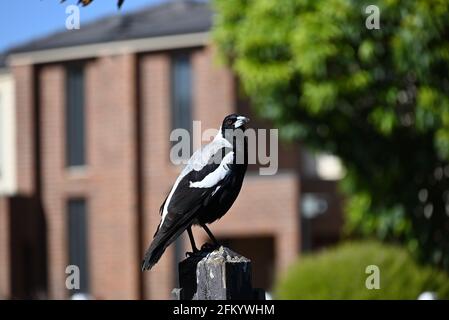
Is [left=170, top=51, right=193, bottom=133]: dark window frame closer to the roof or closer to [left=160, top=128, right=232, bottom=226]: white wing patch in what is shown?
the roof

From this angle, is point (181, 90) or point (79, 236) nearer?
point (181, 90)

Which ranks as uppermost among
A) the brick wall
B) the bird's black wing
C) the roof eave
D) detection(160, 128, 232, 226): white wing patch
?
the roof eave

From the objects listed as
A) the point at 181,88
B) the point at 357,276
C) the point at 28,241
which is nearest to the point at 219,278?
the point at 357,276

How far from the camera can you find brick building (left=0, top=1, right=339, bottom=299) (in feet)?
97.1

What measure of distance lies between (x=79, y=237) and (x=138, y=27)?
21.3 ft

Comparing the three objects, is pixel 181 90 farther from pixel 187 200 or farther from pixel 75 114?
pixel 187 200

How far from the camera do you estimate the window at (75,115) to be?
31547mm

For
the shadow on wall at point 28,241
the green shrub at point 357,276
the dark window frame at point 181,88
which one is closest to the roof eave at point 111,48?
the dark window frame at point 181,88

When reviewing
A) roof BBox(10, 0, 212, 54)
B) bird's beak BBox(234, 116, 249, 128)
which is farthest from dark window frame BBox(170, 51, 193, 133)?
bird's beak BBox(234, 116, 249, 128)

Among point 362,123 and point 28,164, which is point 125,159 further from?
point 362,123

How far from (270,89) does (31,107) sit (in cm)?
1469

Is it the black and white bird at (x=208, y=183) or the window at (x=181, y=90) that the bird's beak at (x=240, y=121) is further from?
the window at (x=181, y=90)

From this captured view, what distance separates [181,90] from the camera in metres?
30.4
